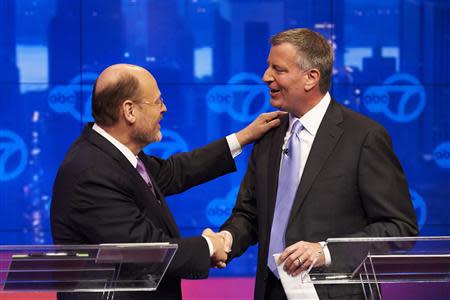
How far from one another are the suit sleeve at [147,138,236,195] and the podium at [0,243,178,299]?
1.22 m

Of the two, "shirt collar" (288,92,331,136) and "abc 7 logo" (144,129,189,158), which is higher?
"shirt collar" (288,92,331,136)

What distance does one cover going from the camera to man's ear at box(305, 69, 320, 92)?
3.18 meters

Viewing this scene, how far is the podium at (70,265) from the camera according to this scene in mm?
2252

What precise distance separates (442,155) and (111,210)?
164 inches

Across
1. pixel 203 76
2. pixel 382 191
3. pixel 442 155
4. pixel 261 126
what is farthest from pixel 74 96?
pixel 382 191

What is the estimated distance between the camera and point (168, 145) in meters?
6.24

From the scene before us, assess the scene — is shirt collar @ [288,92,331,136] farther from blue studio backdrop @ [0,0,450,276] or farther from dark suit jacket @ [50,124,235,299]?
blue studio backdrop @ [0,0,450,276]

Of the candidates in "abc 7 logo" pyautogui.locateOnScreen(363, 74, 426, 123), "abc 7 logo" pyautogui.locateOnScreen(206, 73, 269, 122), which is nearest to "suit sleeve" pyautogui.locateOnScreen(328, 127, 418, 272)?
"abc 7 logo" pyautogui.locateOnScreen(206, 73, 269, 122)

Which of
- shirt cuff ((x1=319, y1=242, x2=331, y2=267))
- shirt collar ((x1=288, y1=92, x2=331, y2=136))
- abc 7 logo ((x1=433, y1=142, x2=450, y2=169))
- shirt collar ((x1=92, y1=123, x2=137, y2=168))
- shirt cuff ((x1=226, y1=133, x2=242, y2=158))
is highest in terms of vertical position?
shirt collar ((x1=288, y1=92, x2=331, y2=136))

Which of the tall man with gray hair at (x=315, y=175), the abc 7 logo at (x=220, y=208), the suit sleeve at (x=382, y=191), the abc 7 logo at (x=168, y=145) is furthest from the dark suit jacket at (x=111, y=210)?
the abc 7 logo at (x=220, y=208)

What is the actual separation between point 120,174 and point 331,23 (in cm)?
379

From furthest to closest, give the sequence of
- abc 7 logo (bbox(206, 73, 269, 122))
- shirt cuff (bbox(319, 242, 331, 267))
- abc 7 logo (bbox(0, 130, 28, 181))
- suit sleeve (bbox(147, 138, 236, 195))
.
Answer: abc 7 logo (bbox(206, 73, 269, 122))
abc 7 logo (bbox(0, 130, 28, 181))
suit sleeve (bbox(147, 138, 236, 195))
shirt cuff (bbox(319, 242, 331, 267))

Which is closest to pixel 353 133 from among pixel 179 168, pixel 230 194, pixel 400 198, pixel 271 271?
pixel 400 198

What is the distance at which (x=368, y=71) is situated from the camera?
6395 mm
